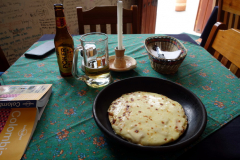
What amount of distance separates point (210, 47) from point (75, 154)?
1066 mm

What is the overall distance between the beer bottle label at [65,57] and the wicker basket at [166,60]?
1.24 feet

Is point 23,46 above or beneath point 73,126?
beneath

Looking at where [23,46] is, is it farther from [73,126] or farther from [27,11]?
[73,126]

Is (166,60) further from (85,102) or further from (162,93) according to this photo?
(85,102)

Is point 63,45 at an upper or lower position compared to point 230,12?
lower

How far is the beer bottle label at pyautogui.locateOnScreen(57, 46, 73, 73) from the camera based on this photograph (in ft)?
2.40

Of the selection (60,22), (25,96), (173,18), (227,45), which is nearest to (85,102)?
(25,96)

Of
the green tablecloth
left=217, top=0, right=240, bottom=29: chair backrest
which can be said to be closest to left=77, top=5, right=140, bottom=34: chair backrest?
the green tablecloth

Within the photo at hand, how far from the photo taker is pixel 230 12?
106 cm

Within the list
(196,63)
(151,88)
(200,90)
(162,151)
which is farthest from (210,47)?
(162,151)

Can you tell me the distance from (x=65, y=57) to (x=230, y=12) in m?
1.07

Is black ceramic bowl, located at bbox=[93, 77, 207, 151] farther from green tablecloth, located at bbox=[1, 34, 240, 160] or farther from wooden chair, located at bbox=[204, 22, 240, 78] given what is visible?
wooden chair, located at bbox=[204, 22, 240, 78]

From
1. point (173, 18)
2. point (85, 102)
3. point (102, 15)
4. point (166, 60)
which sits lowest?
point (173, 18)

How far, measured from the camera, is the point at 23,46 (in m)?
2.07
